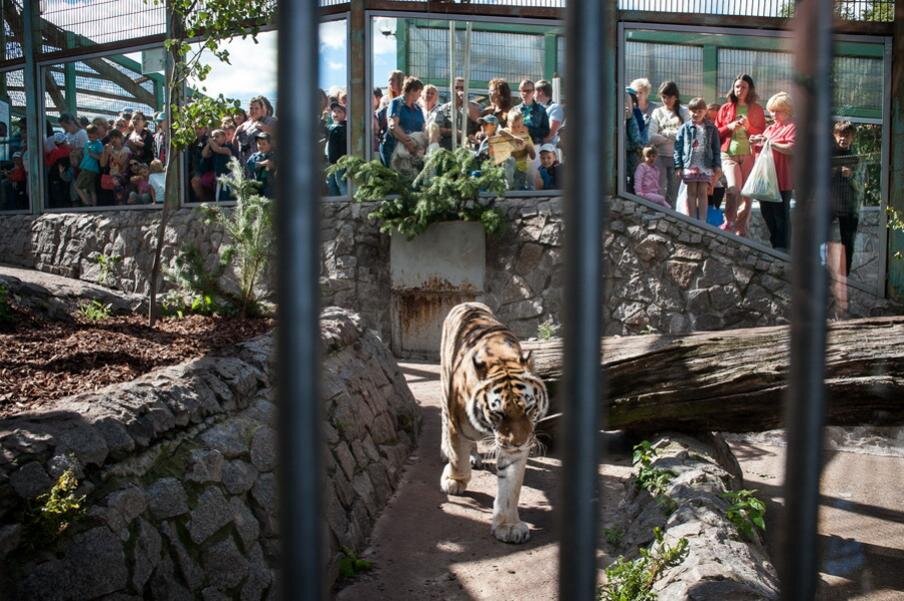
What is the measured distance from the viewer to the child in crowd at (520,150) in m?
9.48

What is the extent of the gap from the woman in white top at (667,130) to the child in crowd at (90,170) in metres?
7.47

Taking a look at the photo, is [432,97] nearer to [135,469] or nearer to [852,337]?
[852,337]

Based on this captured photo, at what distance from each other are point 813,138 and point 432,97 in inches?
365

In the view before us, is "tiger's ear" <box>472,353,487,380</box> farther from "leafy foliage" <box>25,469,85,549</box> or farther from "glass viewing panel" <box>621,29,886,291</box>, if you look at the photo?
"glass viewing panel" <box>621,29,886,291</box>

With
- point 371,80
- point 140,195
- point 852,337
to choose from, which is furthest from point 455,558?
point 140,195

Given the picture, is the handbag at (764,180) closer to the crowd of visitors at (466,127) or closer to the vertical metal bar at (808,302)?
the crowd of visitors at (466,127)

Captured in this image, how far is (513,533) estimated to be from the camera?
14.9 feet

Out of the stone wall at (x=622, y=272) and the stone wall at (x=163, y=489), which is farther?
the stone wall at (x=622, y=272)

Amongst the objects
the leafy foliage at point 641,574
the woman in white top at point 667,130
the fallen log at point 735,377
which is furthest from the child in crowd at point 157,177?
the leafy foliage at point 641,574

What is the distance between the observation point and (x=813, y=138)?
31.2 inches

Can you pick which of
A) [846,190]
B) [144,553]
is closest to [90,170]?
[846,190]

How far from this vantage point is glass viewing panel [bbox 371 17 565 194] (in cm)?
955

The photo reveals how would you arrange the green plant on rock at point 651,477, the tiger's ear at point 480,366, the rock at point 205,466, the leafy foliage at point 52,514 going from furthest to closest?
1. the tiger's ear at point 480,366
2. the green plant on rock at point 651,477
3. the rock at point 205,466
4. the leafy foliage at point 52,514

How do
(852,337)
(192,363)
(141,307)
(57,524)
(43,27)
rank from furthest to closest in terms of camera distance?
(43,27) → (141,307) → (852,337) → (192,363) → (57,524)
